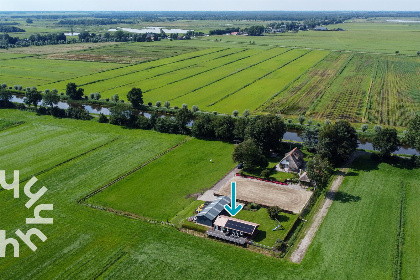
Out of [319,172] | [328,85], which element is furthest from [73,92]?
[319,172]

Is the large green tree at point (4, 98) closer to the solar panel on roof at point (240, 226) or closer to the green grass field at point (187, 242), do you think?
the green grass field at point (187, 242)

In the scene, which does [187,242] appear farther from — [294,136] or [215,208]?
[294,136]

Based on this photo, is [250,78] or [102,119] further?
[250,78]

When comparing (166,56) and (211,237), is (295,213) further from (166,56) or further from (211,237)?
(166,56)

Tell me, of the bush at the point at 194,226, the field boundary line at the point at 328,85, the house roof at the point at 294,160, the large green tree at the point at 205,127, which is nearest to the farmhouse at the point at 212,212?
the bush at the point at 194,226

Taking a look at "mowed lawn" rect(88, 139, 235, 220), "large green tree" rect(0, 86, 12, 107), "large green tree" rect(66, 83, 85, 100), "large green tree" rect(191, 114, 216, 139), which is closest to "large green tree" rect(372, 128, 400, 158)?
"mowed lawn" rect(88, 139, 235, 220)

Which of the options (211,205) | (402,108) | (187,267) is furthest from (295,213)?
(402,108)

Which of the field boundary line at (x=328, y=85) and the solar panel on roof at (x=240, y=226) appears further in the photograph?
the field boundary line at (x=328, y=85)
